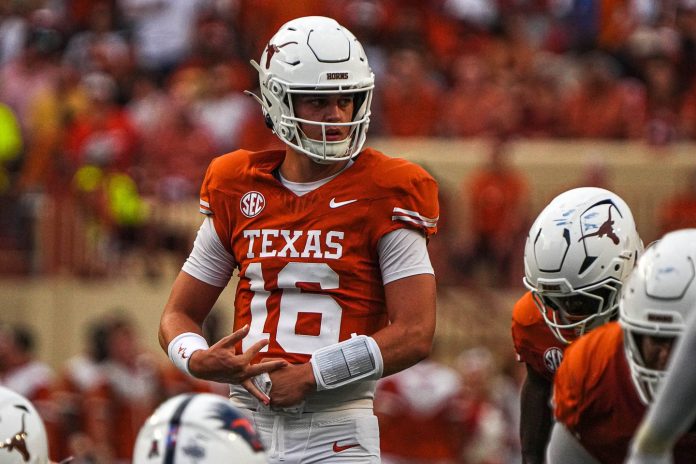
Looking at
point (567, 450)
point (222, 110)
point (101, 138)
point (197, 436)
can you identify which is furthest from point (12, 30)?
point (197, 436)

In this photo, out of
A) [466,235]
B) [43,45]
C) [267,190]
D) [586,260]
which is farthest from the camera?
[43,45]

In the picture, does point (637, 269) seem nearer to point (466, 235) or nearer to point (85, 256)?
point (466, 235)

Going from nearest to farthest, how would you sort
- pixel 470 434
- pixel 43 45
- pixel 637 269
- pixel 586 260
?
pixel 637 269 < pixel 586 260 < pixel 470 434 < pixel 43 45

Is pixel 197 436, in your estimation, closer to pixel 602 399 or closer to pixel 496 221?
pixel 602 399

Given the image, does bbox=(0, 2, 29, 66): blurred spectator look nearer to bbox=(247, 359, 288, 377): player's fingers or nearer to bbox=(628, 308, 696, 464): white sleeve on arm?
bbox=(247, 359, 288, 377): player's fingers

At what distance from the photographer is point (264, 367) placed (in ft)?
14.4

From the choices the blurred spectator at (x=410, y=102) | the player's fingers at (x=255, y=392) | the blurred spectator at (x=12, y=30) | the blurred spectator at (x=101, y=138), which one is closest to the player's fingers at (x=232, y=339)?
the player's fingers at (x=255, y=392)

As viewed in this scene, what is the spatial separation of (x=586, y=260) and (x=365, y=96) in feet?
2.94

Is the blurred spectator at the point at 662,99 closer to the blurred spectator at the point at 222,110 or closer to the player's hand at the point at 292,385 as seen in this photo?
the blurred spectator at the point at 222,110

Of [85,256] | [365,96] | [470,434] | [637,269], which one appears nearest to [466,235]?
[470,434]

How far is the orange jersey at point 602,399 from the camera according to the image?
146 inches

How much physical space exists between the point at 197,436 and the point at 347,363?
1.13 m

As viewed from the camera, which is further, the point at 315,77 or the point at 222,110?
the point at 222,110

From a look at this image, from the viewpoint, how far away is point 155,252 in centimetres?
1261
